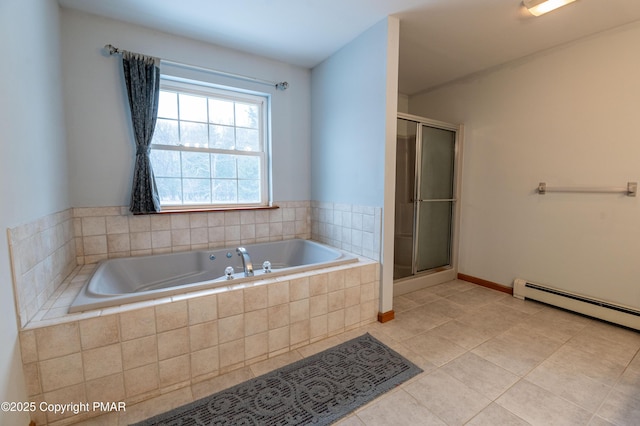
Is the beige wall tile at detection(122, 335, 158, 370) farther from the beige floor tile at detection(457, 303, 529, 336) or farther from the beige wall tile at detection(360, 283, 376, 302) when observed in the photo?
the beige floor tile at detection(457, 303, 529, 336)

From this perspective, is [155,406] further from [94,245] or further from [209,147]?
[209,147]

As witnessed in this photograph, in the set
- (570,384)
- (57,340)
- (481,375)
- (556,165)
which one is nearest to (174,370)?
(57,340)

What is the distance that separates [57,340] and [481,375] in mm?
2188

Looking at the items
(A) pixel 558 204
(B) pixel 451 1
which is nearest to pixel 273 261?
(B) pixel 451 1

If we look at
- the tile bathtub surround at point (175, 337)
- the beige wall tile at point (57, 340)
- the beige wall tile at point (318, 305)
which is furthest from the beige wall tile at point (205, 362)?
the beige wall tile at point (318, 305)

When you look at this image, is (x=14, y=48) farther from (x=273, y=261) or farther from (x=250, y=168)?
(x=273, y=261)

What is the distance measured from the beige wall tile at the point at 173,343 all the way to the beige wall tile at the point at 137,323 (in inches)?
2.8

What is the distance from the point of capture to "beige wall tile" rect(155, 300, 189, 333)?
140 centimetres

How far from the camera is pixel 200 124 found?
8.18 ft

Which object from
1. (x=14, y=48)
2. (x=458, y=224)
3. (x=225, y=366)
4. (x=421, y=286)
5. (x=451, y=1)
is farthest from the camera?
(x=458, y=224)

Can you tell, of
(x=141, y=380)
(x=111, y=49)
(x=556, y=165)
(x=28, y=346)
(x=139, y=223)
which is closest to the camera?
(x=28, y=346)

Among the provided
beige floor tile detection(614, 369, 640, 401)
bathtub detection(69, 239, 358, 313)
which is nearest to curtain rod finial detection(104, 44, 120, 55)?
bathtub detection(69, 239, 358, 313)

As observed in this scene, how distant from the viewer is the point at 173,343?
144 cm

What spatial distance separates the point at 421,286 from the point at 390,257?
1025 millimetres
